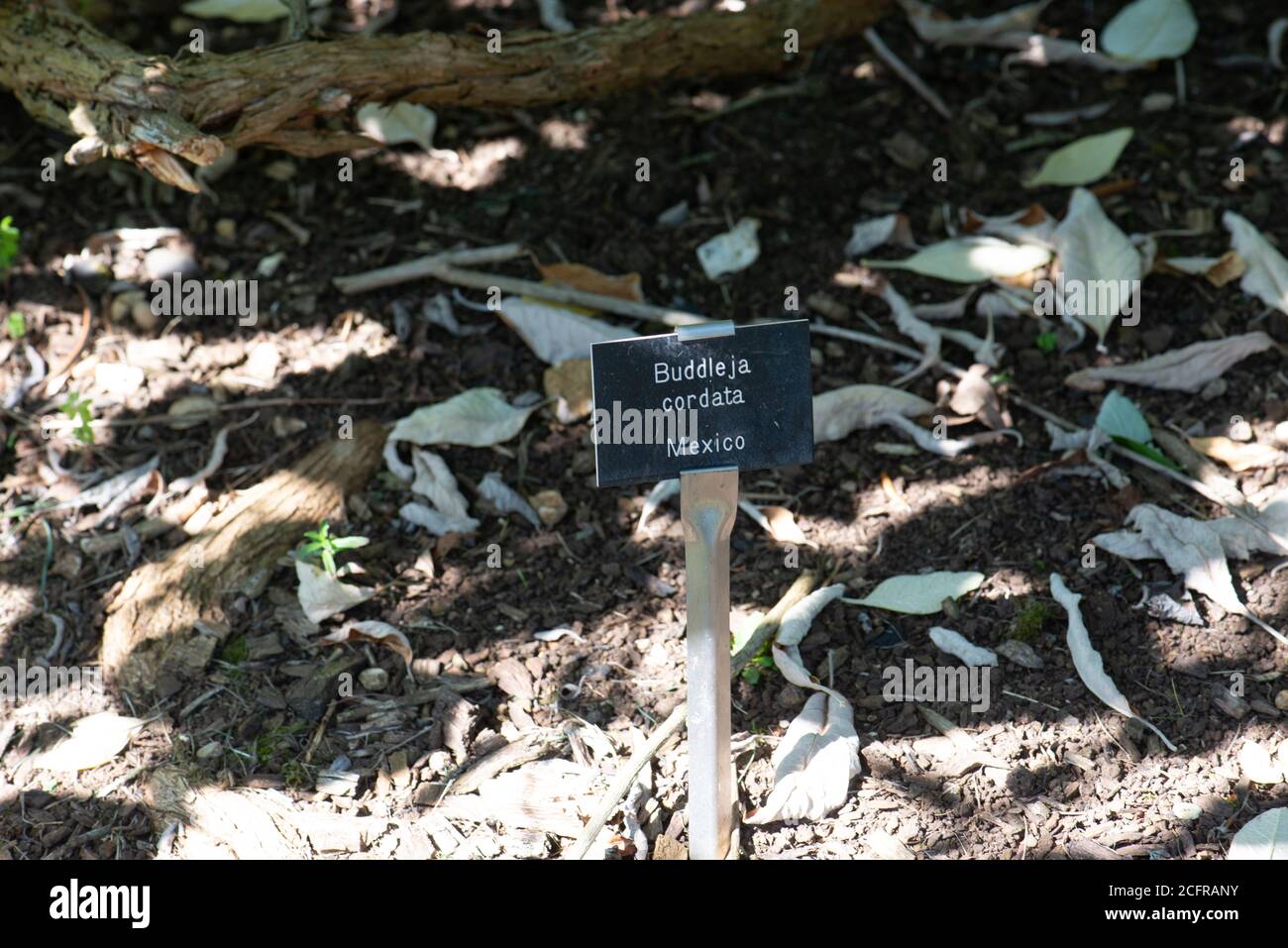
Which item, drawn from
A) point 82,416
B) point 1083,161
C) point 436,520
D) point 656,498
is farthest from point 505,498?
point 1083,161

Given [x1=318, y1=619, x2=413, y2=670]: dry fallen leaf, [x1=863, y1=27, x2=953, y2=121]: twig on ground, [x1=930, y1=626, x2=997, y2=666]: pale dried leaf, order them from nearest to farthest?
[x1=930, y1=626, x2=997, y2=666]: pale dried leaf, [x1=318, y1=619, x2=413, y2=670]: dry fallen leaf, [x1=863, y1=27, x2=953, y2=121]: twig on ground

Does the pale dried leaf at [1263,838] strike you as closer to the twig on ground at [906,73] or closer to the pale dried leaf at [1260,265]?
the pale dried leaf at [1260,265]

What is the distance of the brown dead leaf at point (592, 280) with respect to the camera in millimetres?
3701

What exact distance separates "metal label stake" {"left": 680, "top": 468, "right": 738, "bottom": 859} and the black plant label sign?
0.18 ft

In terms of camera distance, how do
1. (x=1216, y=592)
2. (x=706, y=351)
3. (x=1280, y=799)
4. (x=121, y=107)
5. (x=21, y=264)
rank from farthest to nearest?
(x=21, y=264)
(x=121, y=107)
(x=1216, y=592)
(x=1280, y=799)
(x=706, y=351)

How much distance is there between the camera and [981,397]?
3.35 metres

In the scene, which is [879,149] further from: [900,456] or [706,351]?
[706,351]

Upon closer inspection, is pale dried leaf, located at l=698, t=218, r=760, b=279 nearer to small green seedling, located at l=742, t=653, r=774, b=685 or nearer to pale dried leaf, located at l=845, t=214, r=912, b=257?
pale dried leaf, located at l=845, t=214, r=912, b=257

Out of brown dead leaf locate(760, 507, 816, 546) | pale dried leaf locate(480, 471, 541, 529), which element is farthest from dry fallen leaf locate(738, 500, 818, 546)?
pale dried leaf locate(480, 471, 541, 529)

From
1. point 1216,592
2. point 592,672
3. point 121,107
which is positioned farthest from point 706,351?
point 121,107

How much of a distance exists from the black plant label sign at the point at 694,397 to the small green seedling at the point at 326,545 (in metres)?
1.05

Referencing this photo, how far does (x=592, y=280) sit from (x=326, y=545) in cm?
121

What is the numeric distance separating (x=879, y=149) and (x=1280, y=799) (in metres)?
2.42

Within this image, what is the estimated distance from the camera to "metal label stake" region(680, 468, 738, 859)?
2.26 m
